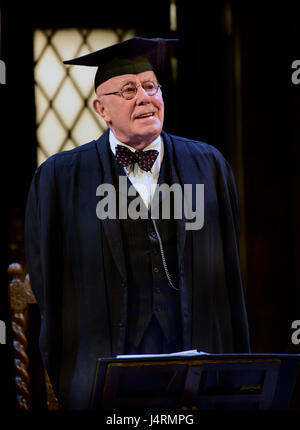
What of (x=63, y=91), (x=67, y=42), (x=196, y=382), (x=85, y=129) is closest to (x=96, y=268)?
(x=196, y=382)

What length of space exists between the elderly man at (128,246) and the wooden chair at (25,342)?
525 mm

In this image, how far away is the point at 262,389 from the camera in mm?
2088

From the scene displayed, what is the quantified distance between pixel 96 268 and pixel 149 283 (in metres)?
0.20

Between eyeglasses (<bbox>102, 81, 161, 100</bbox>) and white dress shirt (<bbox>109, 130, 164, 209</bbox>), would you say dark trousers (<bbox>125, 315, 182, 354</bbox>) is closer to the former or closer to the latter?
white dress shirt (<bbox>109, 130, 164, 209</bbox>)

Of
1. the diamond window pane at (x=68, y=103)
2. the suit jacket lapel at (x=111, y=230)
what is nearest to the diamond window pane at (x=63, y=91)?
the diamond window pane at (x=68, y=103)

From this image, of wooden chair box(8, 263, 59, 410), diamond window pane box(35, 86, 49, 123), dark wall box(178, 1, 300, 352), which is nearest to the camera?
wooden chair box(8, 263, 59, 410)

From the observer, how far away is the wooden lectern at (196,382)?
1994 millimetres

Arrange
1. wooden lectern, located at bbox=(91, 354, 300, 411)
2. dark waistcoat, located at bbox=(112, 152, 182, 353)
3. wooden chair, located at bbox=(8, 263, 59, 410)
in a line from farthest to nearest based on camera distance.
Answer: wooden chair, located at bbox=(8, 263, 59, 410) < dark waistcoat, located at bbox=(112, 152, 182, 353) < wooden lectern, located at bbox=(91, 354, 300, 411)

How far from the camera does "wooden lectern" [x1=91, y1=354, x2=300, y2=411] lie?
6.54 ft

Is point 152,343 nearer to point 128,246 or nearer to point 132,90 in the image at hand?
point 128,246

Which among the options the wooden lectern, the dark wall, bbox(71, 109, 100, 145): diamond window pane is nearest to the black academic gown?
the wooden lectern

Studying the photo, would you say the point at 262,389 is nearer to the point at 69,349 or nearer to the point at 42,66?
the point at 69,349

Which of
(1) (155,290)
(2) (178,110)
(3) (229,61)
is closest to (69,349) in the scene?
(1) (155,290)

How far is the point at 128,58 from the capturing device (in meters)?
2.65
